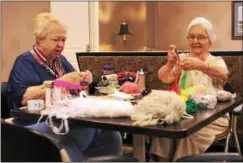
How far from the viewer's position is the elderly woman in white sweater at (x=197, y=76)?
213cm

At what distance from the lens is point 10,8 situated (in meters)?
4.78

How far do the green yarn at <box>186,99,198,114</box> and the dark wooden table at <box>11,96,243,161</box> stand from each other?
1.1 inches

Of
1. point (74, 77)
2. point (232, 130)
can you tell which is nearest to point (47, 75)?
point (74, 77)

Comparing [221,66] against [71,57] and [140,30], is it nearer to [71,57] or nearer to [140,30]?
[71,57]

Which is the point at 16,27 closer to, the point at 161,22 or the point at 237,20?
the point at 161,22

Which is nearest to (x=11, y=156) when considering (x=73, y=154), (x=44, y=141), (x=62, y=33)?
(x=44, y=141)

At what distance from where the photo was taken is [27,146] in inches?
39.9

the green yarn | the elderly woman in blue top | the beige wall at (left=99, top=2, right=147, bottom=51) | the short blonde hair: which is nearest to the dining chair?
the green yarn

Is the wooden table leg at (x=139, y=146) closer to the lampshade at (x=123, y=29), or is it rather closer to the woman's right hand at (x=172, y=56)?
the woman's right hand at (x=172, y=56)

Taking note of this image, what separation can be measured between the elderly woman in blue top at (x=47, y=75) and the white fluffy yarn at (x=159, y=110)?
0.49 m

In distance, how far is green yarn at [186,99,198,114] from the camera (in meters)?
1.67

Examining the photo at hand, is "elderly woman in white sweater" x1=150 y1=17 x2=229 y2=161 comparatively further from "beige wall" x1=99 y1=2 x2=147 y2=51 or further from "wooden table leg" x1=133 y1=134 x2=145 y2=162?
"beige wall" x1=99 y1=2 x2=147 y2=51

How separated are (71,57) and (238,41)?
8.25ft

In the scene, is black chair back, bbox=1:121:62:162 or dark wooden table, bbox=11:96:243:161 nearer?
black chair back, bbox=1:121:62:162
